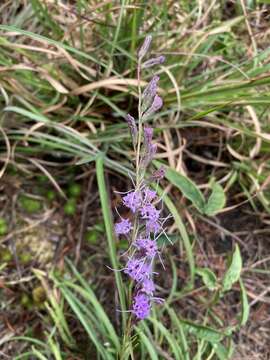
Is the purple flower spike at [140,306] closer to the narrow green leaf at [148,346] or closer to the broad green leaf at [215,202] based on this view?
the narrow green leaf at [148,346]

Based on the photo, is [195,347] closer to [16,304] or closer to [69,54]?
[16,304]

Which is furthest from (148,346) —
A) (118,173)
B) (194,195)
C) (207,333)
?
(118,173)

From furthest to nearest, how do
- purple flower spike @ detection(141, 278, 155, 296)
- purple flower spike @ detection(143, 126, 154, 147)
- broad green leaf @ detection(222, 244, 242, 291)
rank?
broad green leaf @ detection(222, 244, 242, 291), purple flower spike @ detection(141, 278, 155, 296), purple flower spike @ detection(143, 126, 154, 147)

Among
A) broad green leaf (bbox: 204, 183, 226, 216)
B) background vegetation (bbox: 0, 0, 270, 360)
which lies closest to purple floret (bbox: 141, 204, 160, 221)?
background vegetation (bbox: 0, 0, 270, 360)

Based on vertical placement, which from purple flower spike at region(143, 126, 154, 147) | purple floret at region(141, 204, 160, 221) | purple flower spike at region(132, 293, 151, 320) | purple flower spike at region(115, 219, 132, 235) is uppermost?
purple flower spike at region(143, 126, 154, 147)

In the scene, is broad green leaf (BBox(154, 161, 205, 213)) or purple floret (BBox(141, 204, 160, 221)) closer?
purple floret (BBox(141, 204, 160, 221))

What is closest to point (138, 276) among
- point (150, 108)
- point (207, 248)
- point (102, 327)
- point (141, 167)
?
point (141, 167)

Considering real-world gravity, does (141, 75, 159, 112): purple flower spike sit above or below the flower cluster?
above

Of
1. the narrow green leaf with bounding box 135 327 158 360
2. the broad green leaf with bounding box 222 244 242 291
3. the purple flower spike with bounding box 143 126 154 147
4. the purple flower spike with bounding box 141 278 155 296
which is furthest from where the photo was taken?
the broad green leaf with bounding box 222 244 242 291

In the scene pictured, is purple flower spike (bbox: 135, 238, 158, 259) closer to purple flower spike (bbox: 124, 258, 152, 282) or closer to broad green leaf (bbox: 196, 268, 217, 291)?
purple flower spike (bbox: 124, 258, 152, 282)
